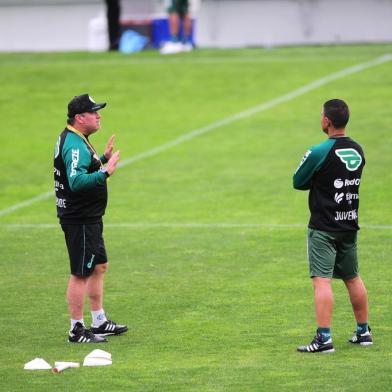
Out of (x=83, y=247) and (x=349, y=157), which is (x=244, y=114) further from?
(x=349, y=157)

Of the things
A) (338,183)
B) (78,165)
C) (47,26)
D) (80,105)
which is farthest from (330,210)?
(47,26)

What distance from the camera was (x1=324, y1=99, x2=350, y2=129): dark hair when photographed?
Answer: 9.06 m

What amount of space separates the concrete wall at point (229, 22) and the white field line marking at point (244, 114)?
7.29 metres

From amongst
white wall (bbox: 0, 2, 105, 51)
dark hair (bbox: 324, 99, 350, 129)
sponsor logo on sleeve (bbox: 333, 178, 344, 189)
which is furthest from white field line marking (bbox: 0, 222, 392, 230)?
white wall (bbox: 0, 2, 105, 51)

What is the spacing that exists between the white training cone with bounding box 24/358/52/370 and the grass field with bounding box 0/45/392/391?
0.08m

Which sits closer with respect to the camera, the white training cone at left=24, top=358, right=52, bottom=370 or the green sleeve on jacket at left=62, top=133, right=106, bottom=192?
the white training cone at left=24, top=358, right=52, bottom=370

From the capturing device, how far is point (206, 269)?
12.8m

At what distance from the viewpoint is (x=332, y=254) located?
918 centimetres

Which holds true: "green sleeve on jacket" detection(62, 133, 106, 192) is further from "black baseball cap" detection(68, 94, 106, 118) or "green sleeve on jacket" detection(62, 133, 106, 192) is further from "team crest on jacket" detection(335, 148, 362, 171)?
"team crest on jacket" detection(335, 148, 362, 171)

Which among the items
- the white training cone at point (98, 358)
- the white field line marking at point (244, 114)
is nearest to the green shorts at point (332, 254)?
the white training cone at point (98, 358)

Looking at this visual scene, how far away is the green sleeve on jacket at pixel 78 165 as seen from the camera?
9.52 meters

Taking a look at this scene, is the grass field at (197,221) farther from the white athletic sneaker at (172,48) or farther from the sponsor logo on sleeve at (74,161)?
the sponsor logo on sleeve at (74,161)

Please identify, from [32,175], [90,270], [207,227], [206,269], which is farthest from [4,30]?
[90,270]

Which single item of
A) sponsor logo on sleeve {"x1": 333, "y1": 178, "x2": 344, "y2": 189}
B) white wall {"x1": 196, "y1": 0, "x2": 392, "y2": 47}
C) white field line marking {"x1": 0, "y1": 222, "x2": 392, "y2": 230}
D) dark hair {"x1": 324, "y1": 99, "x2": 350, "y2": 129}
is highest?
white wall {"x1": 196, "y1": 0, "x2": 392, "y2": 47}
